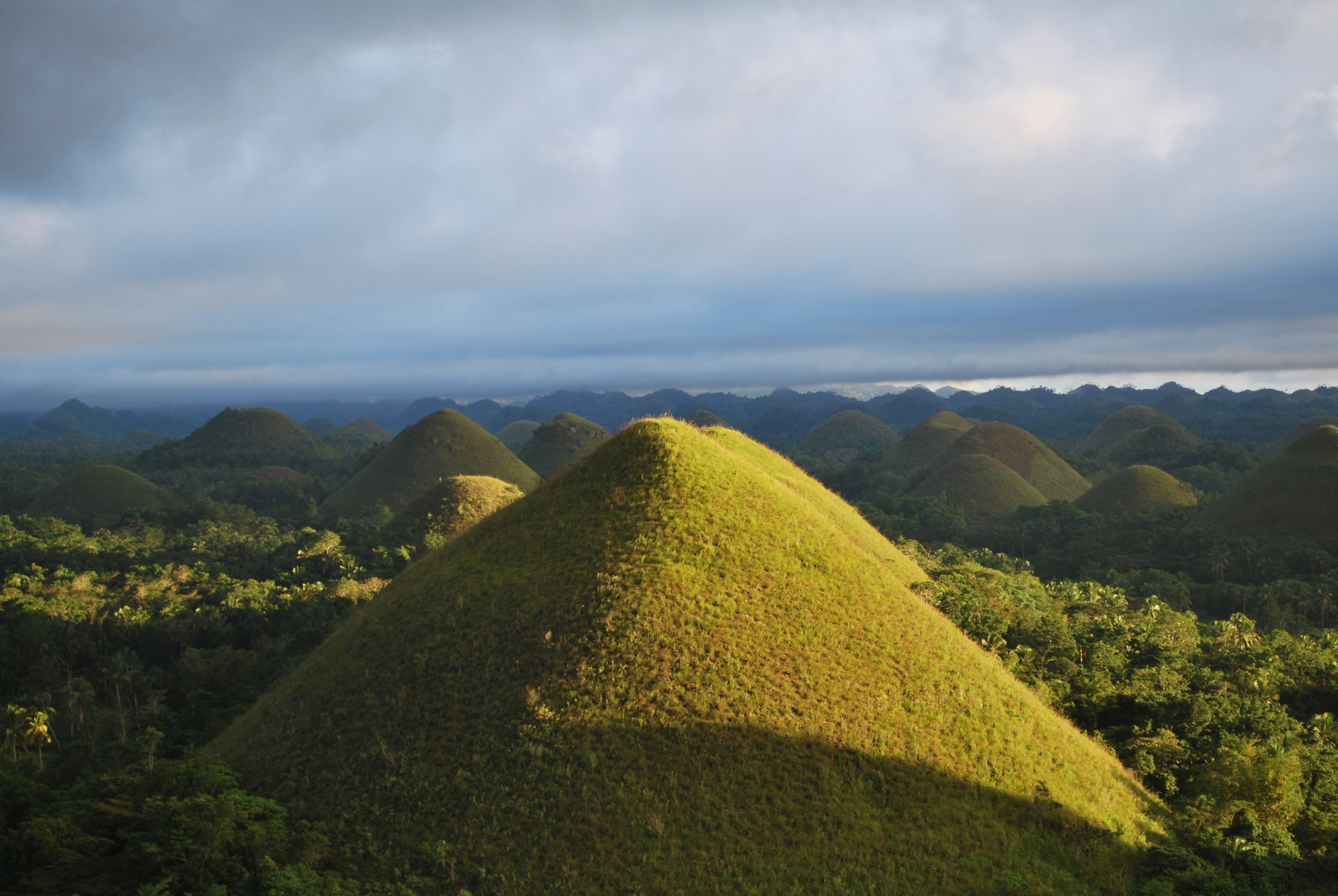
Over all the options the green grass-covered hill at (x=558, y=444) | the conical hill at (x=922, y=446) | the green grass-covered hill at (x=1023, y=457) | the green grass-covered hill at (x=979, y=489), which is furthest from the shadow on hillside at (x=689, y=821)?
the conical hill at (x=922, y=446)

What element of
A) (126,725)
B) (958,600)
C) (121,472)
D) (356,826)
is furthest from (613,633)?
(121,472)

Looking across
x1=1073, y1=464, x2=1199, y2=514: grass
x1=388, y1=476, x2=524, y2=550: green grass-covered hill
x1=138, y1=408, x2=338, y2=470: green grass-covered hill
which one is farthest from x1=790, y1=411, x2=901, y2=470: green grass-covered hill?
x1=138, y1=408, x2=338, y2=470: green grass-covered hill

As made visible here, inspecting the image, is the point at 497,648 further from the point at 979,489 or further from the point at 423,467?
the point at 979,489

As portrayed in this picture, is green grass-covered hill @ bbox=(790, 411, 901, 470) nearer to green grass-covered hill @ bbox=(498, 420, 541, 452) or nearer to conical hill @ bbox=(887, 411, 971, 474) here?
conical hill @ bbox=(887, 411, 971, 474)

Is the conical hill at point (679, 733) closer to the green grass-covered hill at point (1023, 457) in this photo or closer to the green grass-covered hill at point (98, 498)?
the green grass-covered hill at point (98, 498)

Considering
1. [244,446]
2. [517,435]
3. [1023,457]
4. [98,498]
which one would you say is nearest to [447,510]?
[98,498]

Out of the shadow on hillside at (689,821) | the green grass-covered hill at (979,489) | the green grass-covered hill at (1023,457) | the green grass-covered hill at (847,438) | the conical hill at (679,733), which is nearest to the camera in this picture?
the shadow on hillside at (689,821)
